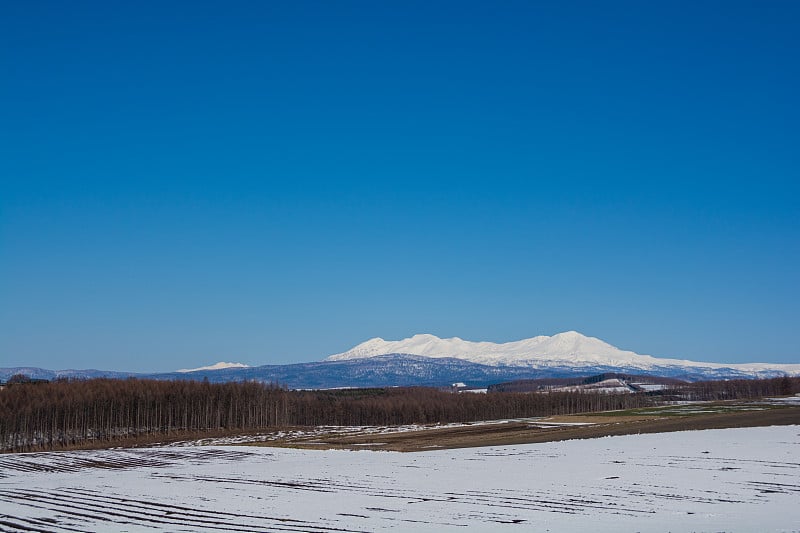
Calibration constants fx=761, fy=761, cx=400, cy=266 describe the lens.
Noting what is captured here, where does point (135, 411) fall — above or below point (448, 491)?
below

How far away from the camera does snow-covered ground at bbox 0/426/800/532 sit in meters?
25.0

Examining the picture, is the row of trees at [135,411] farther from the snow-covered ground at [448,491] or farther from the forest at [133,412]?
the snow-covered ground at [448,491]

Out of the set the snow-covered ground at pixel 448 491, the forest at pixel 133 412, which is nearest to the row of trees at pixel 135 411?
the forest at pixel 133 412

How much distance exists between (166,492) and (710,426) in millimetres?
56015

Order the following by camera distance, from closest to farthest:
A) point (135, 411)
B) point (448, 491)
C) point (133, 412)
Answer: point (448, 491) → point (133, 412) → point (135, 411)

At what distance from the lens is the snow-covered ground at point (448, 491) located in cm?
2497

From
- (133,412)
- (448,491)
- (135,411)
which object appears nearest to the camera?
(448,491)

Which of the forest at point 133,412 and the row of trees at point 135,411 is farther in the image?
the row of trees at point 135,411

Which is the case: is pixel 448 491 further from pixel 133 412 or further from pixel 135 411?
pixel 135 411

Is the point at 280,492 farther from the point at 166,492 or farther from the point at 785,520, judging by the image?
the point at 785,520

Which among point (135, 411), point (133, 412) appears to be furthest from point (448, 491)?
point (135, 411)

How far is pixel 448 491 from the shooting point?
33.8 metres

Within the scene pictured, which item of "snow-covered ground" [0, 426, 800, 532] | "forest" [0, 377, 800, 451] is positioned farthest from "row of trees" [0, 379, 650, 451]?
"snow-covered ground" [0, 426, 800, 532]

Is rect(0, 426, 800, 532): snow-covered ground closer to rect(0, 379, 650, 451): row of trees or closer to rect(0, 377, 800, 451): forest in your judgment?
rect(0, 377, 800, 451): forest
